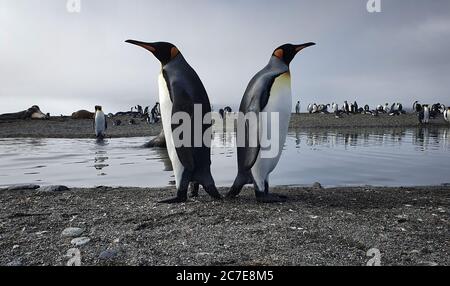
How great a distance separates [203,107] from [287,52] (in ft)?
4.67

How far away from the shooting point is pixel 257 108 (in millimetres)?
5070

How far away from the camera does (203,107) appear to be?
513cm

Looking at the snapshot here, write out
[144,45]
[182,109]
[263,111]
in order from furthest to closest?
[263,111], [144,45], [182,109]

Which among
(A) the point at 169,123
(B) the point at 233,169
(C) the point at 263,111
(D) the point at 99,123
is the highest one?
(C) the point at 263,111

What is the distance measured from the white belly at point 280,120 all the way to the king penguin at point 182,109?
638 mm

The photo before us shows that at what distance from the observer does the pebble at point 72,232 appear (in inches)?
144

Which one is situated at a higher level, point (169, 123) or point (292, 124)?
point (169, 123)

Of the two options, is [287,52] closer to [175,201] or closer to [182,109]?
[182,109]

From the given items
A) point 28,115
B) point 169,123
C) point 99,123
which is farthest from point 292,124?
point 169,123

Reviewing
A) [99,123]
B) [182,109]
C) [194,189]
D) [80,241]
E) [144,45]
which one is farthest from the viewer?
[99,123]

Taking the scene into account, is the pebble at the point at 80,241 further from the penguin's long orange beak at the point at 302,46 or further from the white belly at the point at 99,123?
the white belly at the point at 99,123

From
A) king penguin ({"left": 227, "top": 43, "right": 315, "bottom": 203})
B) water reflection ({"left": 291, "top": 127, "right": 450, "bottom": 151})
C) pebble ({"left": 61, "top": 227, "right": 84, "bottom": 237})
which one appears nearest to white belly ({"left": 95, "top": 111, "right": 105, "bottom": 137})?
water reflection ({"left": 291, "top": 127, "right": 450, "bottom": 151})
